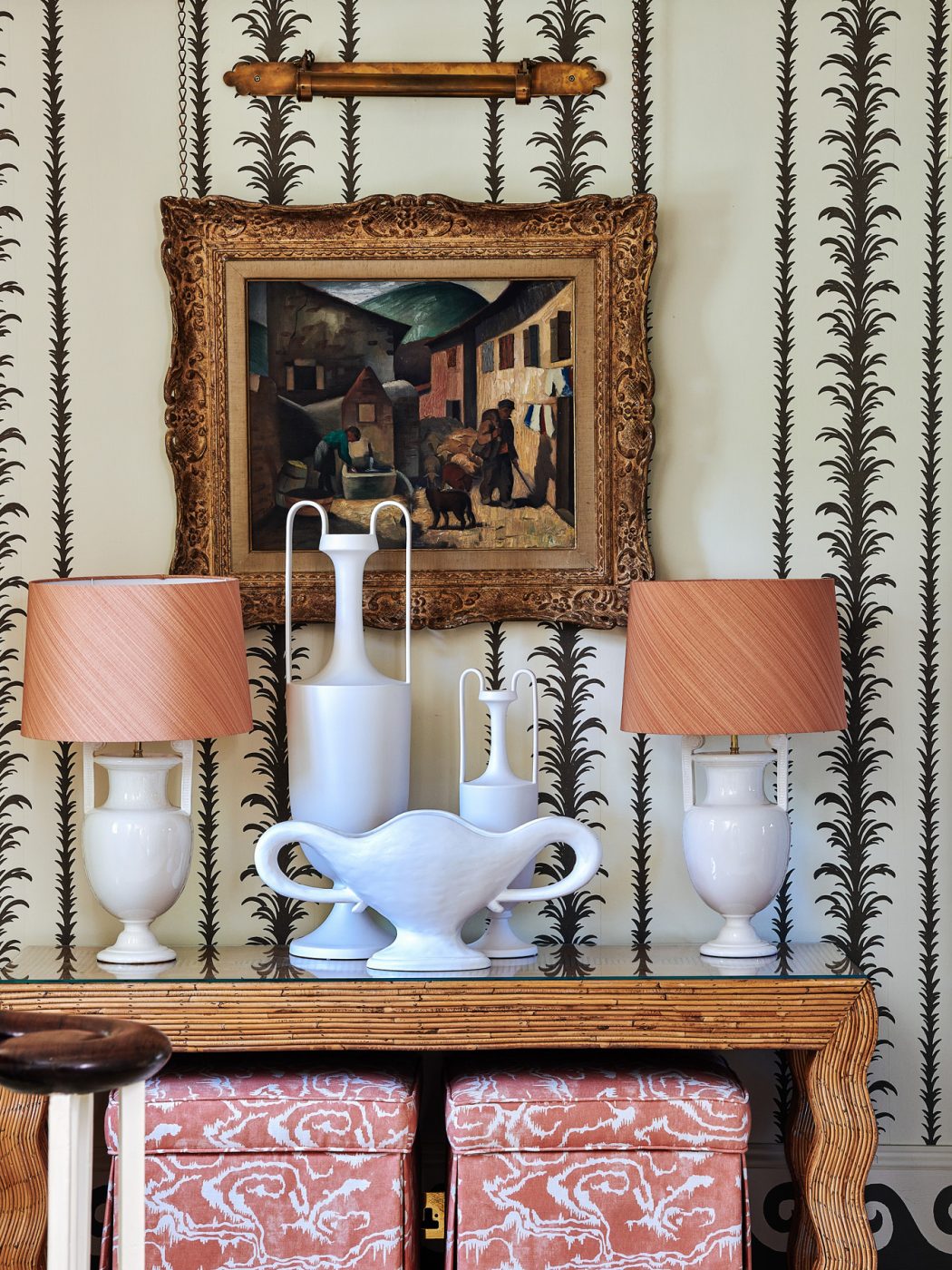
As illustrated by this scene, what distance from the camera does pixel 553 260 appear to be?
8.57 ft

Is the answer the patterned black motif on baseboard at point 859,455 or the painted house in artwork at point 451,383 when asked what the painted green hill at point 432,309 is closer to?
the painted house in artwork at point 451,383

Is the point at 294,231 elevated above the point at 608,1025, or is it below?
above

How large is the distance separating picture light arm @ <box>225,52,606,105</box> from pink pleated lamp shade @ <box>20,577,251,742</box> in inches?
41.4

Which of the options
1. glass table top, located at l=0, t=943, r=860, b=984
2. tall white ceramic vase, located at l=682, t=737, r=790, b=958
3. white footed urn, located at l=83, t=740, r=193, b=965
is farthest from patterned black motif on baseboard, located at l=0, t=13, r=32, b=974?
tall white ceramic vase, located at l=682, t=737, r=790, b=958

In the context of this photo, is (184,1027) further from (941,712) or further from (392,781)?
(941,712)

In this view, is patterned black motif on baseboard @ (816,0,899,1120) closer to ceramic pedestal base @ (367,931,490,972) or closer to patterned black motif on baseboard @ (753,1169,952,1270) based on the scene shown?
patterned black motif on baseboard @ (753,1169,952,1270)

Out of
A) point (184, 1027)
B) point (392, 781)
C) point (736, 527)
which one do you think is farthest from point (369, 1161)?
point (736, 527)

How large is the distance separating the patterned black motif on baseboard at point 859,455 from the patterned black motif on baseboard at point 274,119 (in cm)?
107

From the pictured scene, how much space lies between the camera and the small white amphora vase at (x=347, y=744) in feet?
7.85

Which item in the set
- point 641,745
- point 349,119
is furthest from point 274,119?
point 641,745

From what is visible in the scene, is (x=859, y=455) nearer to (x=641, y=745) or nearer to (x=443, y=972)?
(x=641, y=745)

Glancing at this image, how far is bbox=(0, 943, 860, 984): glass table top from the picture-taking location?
2.25 metres

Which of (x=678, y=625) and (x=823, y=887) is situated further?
(x=823, y=887)

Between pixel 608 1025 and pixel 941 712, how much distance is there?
1.00 metres
